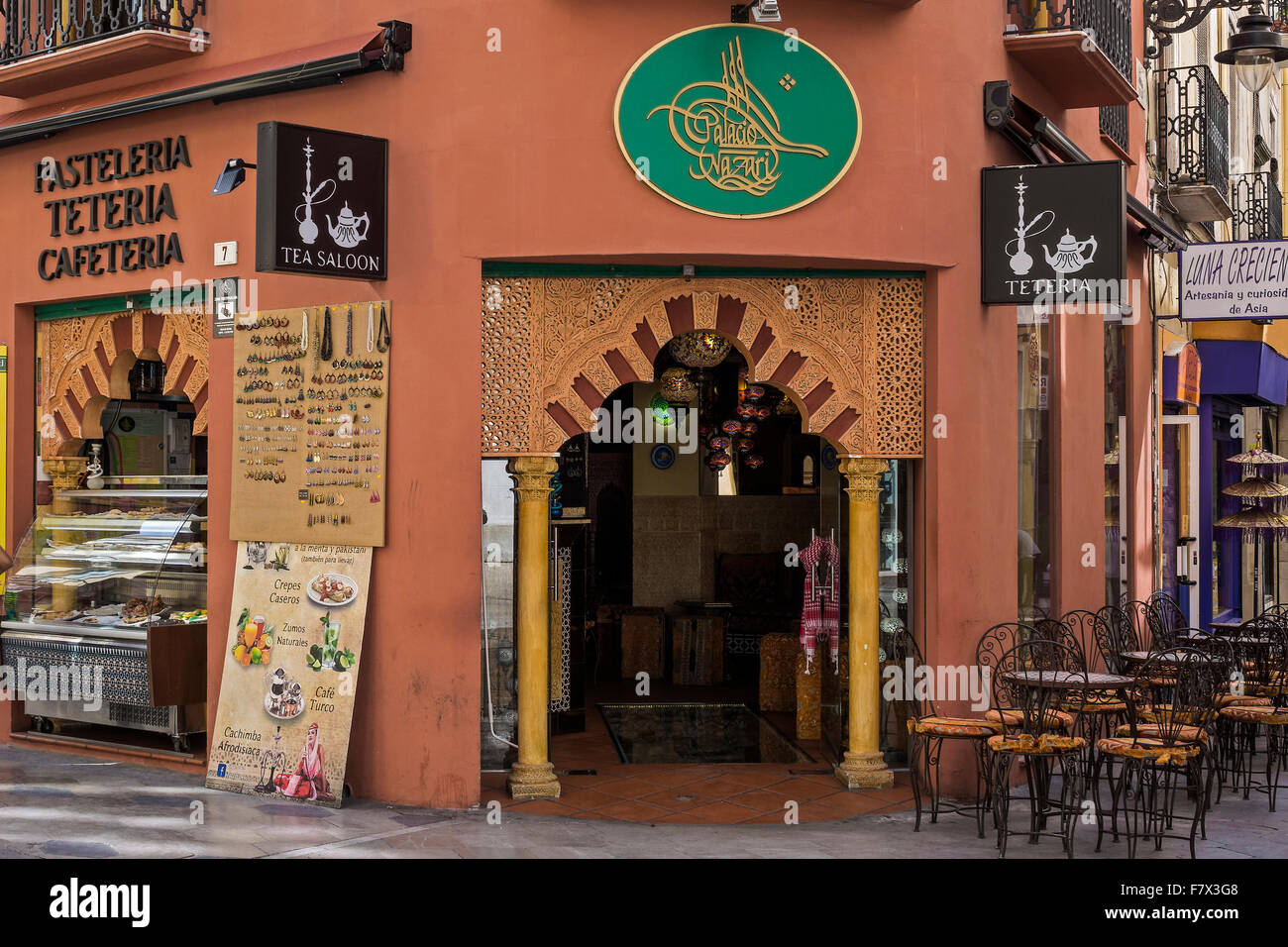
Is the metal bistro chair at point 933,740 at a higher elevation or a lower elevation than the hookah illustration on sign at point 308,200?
lower

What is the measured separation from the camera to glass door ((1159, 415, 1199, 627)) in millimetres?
14312

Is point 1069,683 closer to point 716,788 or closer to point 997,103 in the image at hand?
point 716,788

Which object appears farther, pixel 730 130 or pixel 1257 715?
pixel 1257 715

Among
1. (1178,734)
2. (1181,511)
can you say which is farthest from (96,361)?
(1181,511)

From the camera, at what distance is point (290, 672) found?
25.8 feet

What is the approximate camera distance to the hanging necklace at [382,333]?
7723 mm

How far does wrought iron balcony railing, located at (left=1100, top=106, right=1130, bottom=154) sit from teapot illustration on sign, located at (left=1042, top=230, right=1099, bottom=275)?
3.76 metres

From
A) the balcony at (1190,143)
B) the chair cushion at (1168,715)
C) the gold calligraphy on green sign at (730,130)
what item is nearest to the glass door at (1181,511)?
the balcony at (1190,143)

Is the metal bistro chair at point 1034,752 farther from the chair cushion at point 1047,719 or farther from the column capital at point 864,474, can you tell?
the column capital at point 864,474

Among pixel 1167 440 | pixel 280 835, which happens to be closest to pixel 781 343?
pixel 280 835

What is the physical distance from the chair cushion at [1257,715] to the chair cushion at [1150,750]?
1463 millimetres

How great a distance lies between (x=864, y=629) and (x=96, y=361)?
19.5 ft
